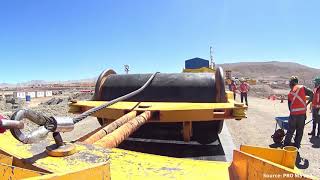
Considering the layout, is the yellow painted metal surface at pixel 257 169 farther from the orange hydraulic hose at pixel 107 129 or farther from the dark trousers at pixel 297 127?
the dark trousers at pixel 297 127

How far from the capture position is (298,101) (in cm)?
638

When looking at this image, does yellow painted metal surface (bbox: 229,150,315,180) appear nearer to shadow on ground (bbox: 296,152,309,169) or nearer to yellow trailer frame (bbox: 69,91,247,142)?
yellow trailer frame (bbox: 69,91,247,142)

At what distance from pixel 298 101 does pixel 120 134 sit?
15.0ft

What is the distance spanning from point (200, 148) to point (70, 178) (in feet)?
12.6

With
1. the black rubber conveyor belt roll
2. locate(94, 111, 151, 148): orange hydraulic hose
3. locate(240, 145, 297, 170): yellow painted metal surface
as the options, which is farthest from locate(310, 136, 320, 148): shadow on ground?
locate(240, 145, 297, 170): yellow painted metal surface

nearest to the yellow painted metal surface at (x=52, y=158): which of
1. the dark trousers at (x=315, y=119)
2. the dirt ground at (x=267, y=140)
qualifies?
the dirt ground at (x=267, y=140)

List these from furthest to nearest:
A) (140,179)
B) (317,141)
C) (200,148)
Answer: (317,141) → (200,148) → (140,179)

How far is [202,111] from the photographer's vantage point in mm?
4305

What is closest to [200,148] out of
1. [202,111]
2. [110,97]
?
[202,111]

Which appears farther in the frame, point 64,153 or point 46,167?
point 64,153

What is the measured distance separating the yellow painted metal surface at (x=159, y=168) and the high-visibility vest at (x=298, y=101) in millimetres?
4782

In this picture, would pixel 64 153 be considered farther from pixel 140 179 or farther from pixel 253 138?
pixel 253 138

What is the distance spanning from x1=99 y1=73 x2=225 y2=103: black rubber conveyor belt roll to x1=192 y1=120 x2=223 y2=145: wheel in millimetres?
370

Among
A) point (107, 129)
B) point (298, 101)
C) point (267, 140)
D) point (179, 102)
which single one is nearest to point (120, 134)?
point (107, 129)
